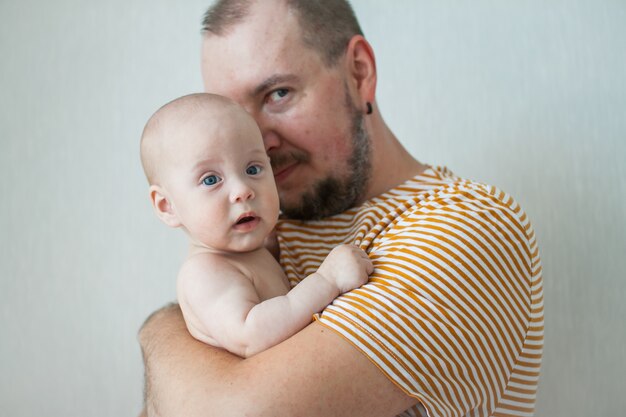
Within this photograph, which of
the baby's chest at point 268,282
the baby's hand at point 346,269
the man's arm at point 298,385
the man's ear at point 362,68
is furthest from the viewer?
the man's ear at point 362,68

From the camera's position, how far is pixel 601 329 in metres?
2.10

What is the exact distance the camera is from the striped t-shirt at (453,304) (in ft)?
3.81

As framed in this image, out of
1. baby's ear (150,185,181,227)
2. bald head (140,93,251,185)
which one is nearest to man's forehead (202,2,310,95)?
bald head (140,93,251,185)

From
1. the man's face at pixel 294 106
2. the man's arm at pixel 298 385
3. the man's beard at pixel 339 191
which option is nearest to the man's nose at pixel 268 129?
the man's face at pixel 294 106

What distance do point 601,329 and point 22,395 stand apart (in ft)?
6.55

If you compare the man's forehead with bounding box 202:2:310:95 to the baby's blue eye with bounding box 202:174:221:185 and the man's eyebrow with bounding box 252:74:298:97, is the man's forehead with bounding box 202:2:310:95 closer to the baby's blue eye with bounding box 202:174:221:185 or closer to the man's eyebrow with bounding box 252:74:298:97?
the man's eyebrow with bounding box 252:74:298:97

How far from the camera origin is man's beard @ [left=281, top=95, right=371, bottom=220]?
5.58 feet

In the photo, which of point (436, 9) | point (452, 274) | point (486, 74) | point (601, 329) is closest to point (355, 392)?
point (452, 274)

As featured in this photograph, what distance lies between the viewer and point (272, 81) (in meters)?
1.63

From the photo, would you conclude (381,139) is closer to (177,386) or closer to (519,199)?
(519,199)

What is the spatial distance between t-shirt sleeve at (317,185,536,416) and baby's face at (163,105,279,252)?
240mm

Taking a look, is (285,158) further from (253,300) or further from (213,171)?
(253,300)

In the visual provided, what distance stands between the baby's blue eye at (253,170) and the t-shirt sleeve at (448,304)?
283 millimetres

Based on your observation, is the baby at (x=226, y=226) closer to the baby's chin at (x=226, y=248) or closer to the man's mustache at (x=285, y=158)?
the baby's chin at (x=226, y=248)
